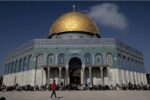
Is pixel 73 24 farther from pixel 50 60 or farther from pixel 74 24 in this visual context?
pixel 50 60

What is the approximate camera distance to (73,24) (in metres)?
33.6

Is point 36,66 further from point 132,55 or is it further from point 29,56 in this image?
point 132,55

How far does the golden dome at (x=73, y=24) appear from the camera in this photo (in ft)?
109

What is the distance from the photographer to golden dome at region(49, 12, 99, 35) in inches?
1314

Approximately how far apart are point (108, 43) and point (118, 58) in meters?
2.64

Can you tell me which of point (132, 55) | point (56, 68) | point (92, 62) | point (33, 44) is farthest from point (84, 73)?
point (132, 55)

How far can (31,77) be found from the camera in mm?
28906

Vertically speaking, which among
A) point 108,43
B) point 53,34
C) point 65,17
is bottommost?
point 108,43

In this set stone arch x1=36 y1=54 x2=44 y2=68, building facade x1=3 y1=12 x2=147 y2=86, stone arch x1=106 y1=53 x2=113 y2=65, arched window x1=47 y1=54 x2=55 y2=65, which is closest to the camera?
building facade x1=3 y1=12 x2=147 y2=86

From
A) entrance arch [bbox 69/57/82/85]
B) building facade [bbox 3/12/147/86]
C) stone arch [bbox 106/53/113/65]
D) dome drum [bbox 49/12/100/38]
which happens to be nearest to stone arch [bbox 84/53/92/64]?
building facade [bbox 3/12/147/86]

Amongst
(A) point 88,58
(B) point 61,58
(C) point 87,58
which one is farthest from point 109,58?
(B) point 61,58

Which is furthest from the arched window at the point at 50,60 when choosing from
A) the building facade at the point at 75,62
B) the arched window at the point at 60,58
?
the arched window at the point at 60,58

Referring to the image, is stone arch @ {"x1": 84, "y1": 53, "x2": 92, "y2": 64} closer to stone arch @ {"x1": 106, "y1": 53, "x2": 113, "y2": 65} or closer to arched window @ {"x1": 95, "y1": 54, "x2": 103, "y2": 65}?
arched window @ {"x1": 95, "y1": 54, "x2": 103, "y2": 65}

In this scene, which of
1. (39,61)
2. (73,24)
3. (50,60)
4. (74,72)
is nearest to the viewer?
(50,60)
